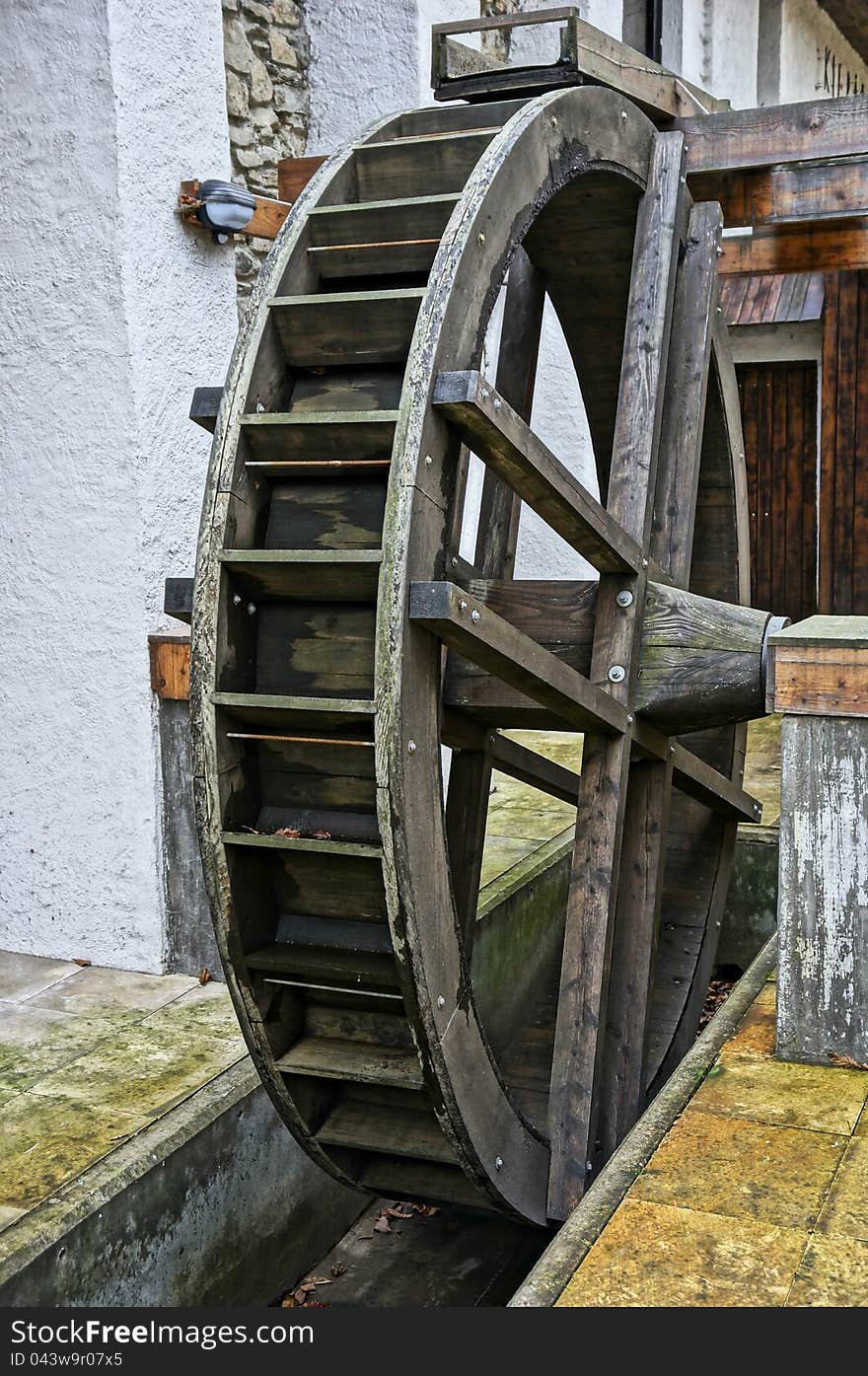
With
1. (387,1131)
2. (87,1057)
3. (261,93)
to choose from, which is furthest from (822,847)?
(261,93)

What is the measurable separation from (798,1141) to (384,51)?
15.9ft

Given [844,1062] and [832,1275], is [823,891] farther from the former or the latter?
[832,1275]

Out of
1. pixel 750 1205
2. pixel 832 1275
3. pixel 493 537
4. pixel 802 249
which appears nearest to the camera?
pixel 832 1275

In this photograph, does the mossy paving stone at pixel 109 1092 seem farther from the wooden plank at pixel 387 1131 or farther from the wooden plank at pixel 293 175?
the wooden plank at pixel 293 175

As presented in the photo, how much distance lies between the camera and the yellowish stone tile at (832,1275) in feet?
7.15

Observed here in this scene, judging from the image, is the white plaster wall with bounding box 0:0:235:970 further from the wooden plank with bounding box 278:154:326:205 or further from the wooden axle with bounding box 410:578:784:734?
the wooden axle with bounding box 410:578:784:734

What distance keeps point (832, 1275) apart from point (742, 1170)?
40 centimetres

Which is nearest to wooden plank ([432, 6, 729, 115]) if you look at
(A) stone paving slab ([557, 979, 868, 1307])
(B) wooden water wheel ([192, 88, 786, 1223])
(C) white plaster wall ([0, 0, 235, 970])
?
(B) wooden water wheel ([192, 88, 786, 1223])

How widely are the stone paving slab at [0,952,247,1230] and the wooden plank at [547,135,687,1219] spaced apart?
35.1 inches

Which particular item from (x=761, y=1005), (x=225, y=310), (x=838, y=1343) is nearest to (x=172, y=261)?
(x=225, y=310)

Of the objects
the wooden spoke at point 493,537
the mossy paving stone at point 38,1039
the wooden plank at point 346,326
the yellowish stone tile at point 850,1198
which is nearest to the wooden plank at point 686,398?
the wooden spoke at point 493,537

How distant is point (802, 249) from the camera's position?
5.13m

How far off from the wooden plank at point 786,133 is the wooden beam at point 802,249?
1.59ft

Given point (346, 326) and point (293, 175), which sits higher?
point (293, 175)
